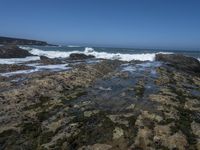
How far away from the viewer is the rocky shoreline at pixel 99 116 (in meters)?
6.82

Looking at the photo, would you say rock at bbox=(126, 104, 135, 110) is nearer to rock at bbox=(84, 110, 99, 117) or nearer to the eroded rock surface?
the eroded rock surface

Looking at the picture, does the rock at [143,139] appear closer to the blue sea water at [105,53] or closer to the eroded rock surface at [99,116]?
the eroded rock surface at [99,116]

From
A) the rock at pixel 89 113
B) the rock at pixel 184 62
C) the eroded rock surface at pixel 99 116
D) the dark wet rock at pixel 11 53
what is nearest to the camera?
the eroded rock surface at pixel 99 116

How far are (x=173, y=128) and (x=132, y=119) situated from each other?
1.22 m

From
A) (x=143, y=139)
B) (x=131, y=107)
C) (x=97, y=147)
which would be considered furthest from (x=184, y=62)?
(x=97, y=147)

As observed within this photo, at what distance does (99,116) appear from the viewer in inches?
328

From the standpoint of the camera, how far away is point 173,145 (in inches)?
261

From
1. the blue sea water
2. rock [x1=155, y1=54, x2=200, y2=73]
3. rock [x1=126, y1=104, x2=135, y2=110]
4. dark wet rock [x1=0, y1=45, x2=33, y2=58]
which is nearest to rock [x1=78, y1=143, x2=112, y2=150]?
rock [x1=126, y1=104, x2=135, y2=110]

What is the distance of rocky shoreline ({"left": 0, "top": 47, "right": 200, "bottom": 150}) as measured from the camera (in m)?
6.82

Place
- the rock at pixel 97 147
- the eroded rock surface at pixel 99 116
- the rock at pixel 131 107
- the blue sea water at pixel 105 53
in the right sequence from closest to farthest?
1. the rock at pixel 97 147
2. the eroded rock surface at pixel 99 116
3. the rock at pixel 131 107
4. the blue sea water at pixel 105 53

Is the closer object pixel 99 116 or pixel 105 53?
pixel 99 116

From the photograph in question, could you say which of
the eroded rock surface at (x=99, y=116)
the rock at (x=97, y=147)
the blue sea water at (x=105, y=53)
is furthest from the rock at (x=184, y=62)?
the rock at (x=97, y=147)

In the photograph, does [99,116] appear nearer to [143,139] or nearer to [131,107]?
[131,107]

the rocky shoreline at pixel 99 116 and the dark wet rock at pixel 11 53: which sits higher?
the rocky shoreline at pixel 99 116
